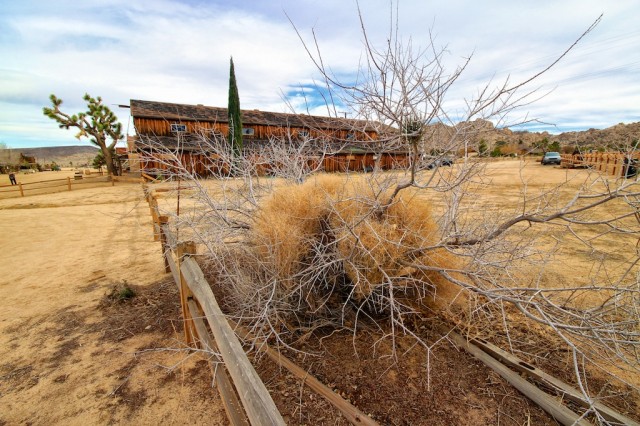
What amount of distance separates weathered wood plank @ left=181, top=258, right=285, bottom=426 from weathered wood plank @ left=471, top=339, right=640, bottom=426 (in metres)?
2.01

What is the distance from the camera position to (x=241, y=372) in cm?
171

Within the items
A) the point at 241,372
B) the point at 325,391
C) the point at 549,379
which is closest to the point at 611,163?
the point at 549,379

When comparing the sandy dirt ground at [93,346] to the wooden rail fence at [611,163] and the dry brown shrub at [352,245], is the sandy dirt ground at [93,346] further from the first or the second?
the wooden rail fence at [611,163]

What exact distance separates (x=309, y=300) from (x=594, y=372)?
8.96ft

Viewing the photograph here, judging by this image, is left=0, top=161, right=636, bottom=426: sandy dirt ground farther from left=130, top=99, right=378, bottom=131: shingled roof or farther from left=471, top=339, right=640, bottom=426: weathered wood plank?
left=130, top=99, right=378, bottom=131: shingled roof

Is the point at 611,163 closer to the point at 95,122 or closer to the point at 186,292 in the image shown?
the point at 186,292

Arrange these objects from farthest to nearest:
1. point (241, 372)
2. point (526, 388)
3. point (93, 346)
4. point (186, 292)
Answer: point (93, 346)
point (186, 292)
point (526, 388)
point (241, 372)

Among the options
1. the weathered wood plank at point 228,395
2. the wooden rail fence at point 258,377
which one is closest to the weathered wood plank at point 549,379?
the wooden rail fence at point 258,377

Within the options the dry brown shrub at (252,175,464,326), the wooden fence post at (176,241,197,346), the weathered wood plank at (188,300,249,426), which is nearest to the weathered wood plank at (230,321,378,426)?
the weathered wood plank at (188,300,249,426)

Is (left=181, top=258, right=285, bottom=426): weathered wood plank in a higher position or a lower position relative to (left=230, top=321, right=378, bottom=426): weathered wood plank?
higher

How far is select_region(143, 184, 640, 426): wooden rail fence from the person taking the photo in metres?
1.60

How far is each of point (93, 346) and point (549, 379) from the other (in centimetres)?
460

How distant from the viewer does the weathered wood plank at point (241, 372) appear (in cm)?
147

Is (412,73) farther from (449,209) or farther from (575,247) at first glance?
(575,247)
